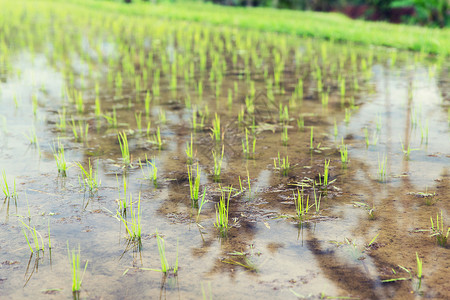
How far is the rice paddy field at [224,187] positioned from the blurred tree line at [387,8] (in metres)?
8.68

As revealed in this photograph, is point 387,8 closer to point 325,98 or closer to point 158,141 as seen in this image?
point 325,98

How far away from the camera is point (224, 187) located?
2.71 metres

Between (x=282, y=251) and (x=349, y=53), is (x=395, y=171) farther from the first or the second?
(x=349, y=53)

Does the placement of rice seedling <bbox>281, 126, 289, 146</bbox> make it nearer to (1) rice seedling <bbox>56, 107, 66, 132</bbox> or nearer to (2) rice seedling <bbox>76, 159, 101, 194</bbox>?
(2) rice seedling <bbox>76, 159, 101, 194</bbox>

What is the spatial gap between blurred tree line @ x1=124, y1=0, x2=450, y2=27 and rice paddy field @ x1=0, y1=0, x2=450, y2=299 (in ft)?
28.5

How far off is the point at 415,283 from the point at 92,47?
7713 millimetres

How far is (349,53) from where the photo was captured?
27.1 ft

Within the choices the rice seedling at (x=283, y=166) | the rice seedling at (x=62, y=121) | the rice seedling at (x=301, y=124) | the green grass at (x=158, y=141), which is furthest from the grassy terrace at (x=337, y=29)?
the rice seedling at (x=62, y=121)

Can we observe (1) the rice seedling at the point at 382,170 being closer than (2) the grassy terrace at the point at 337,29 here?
Yes

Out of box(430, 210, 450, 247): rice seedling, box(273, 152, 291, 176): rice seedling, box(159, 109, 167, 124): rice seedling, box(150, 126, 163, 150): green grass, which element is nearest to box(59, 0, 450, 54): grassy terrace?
box(159, 109, 167, 124): rice seedling

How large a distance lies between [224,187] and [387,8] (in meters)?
17.6

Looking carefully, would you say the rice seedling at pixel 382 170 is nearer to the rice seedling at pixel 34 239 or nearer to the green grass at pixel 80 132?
the rice seedling at pixel 34 239

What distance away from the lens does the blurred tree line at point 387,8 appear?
44.6 feet

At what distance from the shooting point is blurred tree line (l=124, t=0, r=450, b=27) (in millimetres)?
13594
